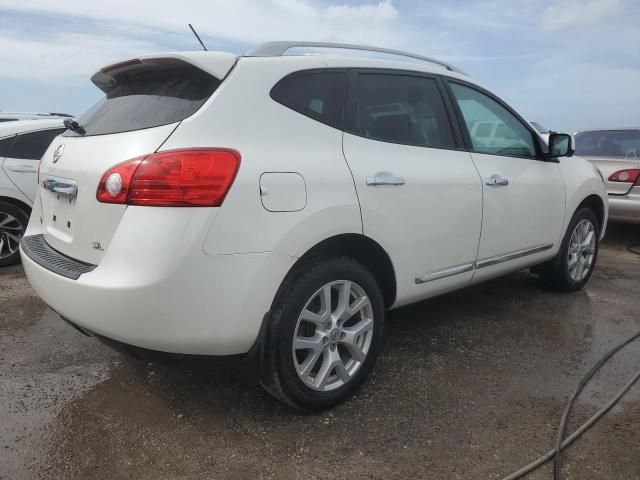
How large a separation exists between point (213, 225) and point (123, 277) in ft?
1.31

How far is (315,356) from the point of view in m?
2.50

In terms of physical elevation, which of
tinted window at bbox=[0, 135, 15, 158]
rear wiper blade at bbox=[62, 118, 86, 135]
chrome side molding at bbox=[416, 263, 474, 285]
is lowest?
chrome side molding at bbox=[416, 263, 474, 285]

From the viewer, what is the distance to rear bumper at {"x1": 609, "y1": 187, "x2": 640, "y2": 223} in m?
6.14

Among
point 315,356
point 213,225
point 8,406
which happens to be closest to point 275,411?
point 315,356

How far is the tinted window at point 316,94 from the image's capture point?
245 centimetres

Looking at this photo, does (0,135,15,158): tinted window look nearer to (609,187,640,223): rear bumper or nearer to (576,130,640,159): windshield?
(609,187,640,223): rear bumper

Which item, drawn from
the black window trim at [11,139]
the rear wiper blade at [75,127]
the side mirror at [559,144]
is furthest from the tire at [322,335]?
the black window trim at [11,139]

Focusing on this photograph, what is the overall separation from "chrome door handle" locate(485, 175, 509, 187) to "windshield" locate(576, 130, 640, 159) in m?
4.04

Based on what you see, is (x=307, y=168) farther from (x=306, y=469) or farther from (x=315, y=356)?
(x=306, y=469)

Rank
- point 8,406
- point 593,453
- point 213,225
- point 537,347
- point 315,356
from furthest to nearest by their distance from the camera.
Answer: point 537,347
point 8,406
point 315,356
point 593,453
point 213,225

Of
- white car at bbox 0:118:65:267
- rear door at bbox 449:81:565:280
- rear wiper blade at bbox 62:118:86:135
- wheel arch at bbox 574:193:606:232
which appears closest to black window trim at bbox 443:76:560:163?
rear door at bbox 449:81:565:280

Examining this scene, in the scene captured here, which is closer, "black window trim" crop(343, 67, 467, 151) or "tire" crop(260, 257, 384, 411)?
"tire" crop(260, 257, 384, 411)

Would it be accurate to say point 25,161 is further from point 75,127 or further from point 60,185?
point 60,185

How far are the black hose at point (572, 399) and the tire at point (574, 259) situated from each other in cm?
85
